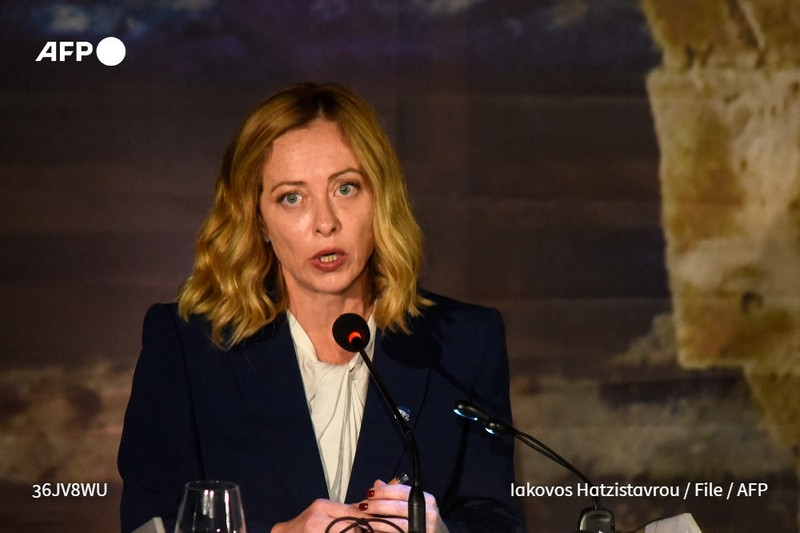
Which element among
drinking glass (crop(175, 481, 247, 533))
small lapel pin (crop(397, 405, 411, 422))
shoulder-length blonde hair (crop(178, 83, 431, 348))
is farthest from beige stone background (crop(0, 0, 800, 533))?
drinking glass (crop(175, 481, 247, 533))

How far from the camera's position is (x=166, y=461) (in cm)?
247

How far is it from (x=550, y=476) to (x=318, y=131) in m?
1.57

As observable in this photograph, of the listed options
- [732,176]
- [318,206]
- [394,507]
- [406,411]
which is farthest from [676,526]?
[732,176]

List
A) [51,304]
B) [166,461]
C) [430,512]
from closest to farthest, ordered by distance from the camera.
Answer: [430,512] < [166,461] < [51,304]

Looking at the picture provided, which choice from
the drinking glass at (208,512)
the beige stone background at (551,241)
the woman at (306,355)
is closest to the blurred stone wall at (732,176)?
the beige stone background at (551,241)

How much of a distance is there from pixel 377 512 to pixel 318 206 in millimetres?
763

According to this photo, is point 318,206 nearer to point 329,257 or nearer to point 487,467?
point 329,257

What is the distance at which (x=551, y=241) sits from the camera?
3.52 metres

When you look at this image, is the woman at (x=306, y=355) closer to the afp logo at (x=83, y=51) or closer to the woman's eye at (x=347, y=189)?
the woman's eye at (x=347, y=189)

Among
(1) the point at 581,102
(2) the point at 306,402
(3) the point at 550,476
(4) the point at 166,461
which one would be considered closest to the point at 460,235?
(1) the point at 581,102

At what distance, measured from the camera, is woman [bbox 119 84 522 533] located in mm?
2480

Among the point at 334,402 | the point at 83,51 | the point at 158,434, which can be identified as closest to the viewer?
the point at 158,434

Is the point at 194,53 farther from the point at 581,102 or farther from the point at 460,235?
the point at 581,102

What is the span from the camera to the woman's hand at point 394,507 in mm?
2037
